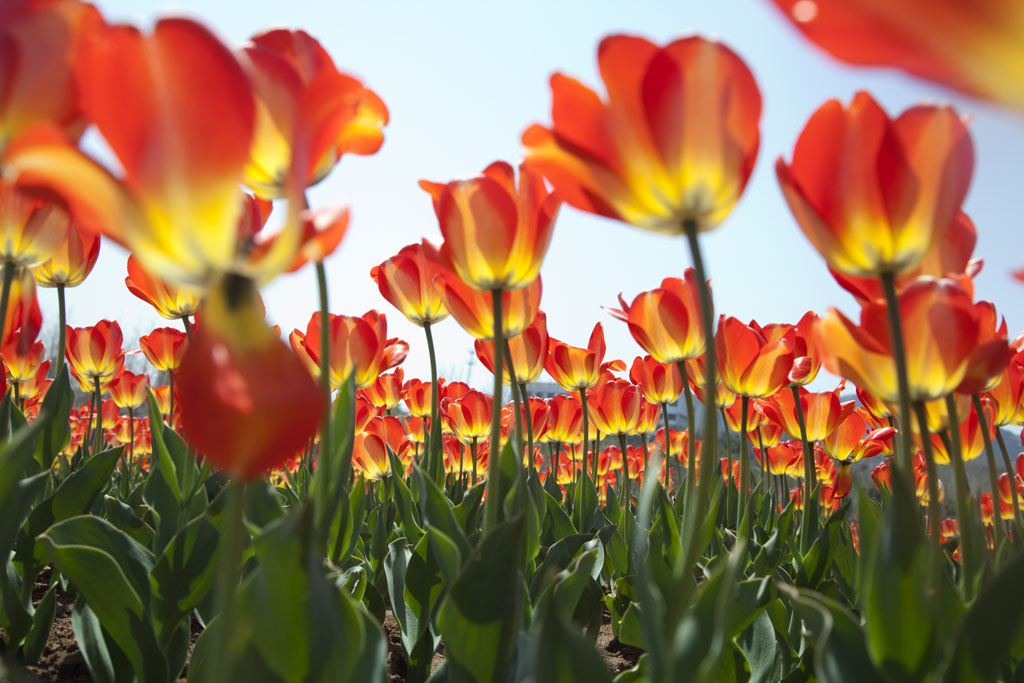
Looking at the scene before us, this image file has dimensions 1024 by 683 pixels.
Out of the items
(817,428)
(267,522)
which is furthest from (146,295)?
(817,428)

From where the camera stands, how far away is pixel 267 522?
903mm

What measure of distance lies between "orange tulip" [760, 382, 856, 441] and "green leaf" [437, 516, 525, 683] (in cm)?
119

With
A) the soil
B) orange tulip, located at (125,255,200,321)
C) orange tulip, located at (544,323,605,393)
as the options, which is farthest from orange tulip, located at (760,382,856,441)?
orange tulip, located at (125,255,200,321)

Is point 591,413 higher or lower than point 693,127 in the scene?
higher

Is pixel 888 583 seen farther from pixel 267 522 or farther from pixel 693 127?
pixel 267 522

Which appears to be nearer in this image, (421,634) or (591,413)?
(421,634)

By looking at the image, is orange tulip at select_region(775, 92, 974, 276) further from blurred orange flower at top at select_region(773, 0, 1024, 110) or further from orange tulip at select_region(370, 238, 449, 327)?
orange tulip at select_region(370, 238, 449, 327)

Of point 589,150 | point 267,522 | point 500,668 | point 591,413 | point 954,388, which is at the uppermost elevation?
point 591,413

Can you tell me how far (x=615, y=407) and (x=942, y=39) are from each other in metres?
2.10

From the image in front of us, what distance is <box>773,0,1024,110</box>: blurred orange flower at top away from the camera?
1.02ft

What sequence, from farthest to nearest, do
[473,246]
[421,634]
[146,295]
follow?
1. [146,295]
2. [421,634]
3. [473,246]

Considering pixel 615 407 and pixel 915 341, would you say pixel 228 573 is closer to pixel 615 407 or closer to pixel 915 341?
pixel 915 341

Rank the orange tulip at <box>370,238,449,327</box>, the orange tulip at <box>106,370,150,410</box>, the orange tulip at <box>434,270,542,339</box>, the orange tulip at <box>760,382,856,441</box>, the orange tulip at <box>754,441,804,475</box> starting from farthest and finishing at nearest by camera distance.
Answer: the orange tulip at <box>106,370,150,410</box>, the orange tulip at <box>754,441,804,475</box>, the orange tulip at <box>760,382,856,441</box>, the orange tulip at <box>370,238,449,327</box>, the orange tulip at <box>434,270,542,339</box>

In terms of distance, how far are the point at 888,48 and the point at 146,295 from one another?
114 centimetres
